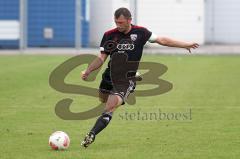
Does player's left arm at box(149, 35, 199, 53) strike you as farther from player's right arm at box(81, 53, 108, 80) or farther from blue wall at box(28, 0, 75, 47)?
blue wall at box(28, 0, 75, 47)

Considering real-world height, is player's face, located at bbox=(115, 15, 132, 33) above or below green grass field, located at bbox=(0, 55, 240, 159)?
above

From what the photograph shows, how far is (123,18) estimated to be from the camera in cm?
1111

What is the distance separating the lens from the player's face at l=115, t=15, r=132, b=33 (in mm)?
11117

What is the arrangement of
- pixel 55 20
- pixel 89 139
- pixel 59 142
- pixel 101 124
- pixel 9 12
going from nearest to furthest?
pixel 59 142 → pixel 89 139 → pixel 101 124 → pixel 9 12 → pixel 55 20

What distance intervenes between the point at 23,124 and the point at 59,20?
30.5 metres

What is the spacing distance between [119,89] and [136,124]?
104 inches

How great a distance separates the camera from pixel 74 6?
4406cm

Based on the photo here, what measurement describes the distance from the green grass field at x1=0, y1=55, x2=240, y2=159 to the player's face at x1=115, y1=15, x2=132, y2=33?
5.68ft

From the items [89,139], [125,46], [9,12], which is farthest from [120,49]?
[9,12]

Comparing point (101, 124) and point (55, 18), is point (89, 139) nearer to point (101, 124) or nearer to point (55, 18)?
point (101, 124)

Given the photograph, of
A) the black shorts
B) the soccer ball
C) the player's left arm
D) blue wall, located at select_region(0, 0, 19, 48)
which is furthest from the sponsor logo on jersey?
blue wall, located at select_region(0, 0, 19, 48)

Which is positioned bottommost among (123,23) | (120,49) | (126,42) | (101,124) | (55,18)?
(55,18)

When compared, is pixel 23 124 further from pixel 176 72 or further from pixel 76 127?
pixel 176 72

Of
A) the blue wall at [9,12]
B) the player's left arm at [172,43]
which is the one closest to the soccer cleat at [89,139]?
the player's left arm at [172,43]
